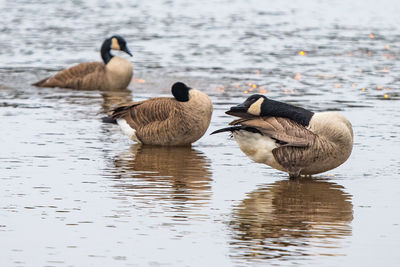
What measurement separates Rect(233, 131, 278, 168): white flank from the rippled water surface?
32 centimetres

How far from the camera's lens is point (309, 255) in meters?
7.20

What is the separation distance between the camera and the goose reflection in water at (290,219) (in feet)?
24.5

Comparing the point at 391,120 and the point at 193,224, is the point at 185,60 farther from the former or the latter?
the point at 193,224

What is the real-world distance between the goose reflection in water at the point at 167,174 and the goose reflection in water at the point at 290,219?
2.02 feet

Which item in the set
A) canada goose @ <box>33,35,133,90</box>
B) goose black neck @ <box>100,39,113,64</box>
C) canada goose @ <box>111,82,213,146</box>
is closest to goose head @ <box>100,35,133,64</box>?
goose black neck @ <box>100,39,113,64</box>

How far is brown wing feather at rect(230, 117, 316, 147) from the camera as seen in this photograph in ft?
32.0

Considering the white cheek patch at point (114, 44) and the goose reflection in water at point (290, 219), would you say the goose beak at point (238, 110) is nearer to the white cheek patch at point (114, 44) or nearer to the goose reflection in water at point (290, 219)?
the goose reflection in water at point (290, 219)

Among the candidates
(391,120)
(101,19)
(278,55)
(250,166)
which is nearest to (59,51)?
(278,55)

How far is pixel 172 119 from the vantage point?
1184 cm

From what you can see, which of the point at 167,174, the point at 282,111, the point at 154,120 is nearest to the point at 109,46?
the point at 154,120

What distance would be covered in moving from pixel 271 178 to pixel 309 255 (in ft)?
10.3

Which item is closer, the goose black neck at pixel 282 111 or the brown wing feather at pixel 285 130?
the brown wing feather at pixel 285 130

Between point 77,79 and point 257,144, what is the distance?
8824 millimetres

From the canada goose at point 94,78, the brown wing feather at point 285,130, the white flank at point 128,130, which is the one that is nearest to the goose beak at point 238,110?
the brown wing feather at point 285,130
